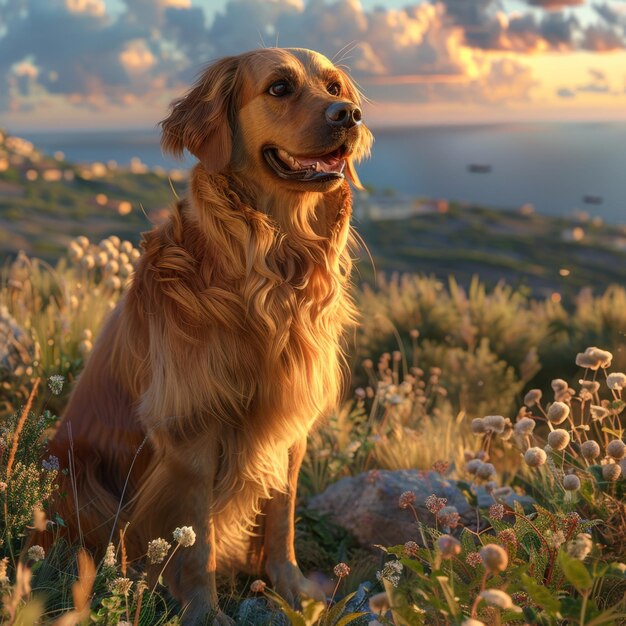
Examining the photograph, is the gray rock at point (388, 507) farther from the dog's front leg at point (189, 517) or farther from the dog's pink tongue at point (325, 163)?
the dog's pink tongue at point (325, 163)

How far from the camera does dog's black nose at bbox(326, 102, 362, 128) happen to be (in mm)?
2834

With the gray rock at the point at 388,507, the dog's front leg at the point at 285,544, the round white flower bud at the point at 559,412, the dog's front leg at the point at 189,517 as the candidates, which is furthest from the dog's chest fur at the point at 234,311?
the gray rock at the point at 388,507

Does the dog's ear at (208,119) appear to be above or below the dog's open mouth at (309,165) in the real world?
above

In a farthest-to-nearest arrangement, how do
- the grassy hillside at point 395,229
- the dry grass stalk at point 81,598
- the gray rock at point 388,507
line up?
1. the grassy hillside at point 395,229
2. the gray rock at point 388,507
3. the dry grass stalk at point 81,598

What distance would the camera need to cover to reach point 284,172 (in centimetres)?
295

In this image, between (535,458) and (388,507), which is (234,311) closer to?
(535,458)

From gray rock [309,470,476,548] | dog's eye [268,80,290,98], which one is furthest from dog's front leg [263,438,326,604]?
dog's eye [268,80,290,98]

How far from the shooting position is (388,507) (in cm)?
397

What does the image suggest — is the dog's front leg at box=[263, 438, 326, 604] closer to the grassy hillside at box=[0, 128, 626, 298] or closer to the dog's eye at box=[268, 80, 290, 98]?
the dog's eye at box=[268, 80, 290, 98]

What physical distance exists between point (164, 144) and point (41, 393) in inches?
100

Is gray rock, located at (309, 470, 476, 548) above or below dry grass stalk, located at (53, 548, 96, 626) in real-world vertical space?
below

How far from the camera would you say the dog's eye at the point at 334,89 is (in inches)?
126

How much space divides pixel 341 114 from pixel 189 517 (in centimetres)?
157

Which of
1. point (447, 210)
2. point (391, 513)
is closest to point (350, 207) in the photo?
point (391, 513)
